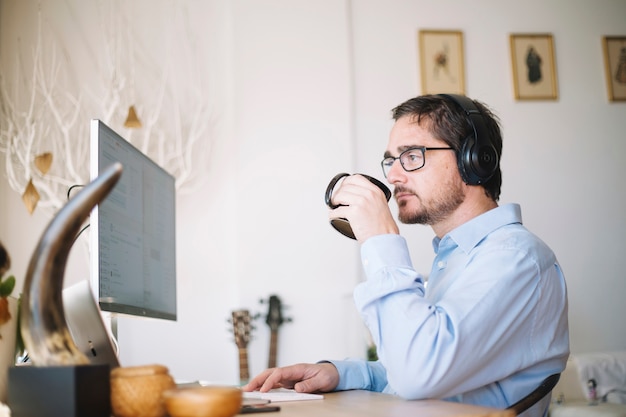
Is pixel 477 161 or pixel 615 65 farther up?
pixel 615 65

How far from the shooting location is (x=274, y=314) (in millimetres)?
3516

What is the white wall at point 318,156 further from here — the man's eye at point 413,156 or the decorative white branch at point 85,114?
the man's eye at point 413,156

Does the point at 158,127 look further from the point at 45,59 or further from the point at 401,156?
the point at 401,156

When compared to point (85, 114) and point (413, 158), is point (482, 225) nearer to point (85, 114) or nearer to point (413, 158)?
point (413, 158)

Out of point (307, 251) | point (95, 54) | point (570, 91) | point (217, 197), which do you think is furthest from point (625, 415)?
point (95, 54)

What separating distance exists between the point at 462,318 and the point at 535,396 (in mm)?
250

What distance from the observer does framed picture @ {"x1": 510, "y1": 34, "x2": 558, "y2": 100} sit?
4094 millimetres

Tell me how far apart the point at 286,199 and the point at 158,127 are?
29.5 inches

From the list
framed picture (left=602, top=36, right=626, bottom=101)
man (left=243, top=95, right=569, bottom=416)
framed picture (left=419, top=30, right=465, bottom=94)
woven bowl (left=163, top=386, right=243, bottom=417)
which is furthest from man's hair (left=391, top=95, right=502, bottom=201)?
framed picture (left=602, top=36, right=626, bottom=101)

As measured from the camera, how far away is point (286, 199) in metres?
3.68

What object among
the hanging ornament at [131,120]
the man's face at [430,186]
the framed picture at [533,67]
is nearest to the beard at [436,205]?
the man's face at [430,186]

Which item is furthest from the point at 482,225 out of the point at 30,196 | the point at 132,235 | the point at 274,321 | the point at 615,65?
the point at 615,65

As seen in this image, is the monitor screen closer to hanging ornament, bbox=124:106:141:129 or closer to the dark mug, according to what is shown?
the dark mug

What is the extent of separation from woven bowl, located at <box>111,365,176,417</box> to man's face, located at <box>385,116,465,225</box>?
0.90 m
